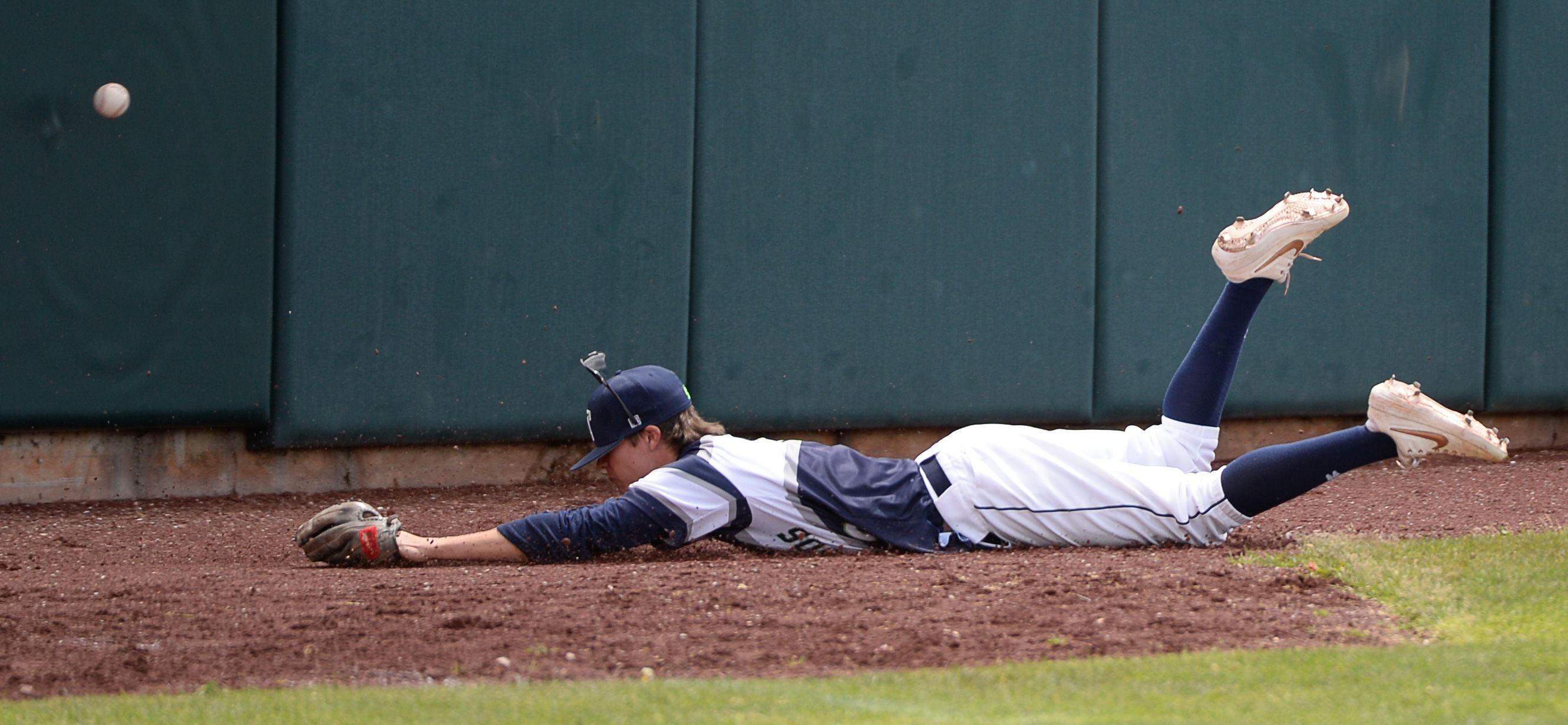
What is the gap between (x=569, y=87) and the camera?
212 inches

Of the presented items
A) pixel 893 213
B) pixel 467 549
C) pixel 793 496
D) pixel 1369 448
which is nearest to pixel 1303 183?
pixel 893 213

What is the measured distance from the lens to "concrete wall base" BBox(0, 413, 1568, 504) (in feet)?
16.0

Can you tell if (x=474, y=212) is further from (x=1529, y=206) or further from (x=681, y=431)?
(x=1529, y=206)

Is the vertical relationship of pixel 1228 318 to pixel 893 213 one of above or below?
below

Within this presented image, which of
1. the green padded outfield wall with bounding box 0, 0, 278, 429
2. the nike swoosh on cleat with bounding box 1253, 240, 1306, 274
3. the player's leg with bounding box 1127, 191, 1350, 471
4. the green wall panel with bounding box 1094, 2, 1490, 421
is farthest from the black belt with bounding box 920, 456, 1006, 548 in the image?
the green wall panel with bounding box 1094, 2, 1490, 421

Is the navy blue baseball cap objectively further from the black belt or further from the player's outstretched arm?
the black belt

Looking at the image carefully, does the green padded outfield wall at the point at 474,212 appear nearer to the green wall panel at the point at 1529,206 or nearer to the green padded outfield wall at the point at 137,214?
the green padded outfield wall at the point at 137,214

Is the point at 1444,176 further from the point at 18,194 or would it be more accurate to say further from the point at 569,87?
the point at 18,194

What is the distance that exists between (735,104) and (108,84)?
2.15 m

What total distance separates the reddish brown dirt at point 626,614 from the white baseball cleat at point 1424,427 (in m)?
0.41

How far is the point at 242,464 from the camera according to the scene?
5.15 m

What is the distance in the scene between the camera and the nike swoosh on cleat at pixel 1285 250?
366cm

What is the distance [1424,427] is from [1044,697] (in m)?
1.44

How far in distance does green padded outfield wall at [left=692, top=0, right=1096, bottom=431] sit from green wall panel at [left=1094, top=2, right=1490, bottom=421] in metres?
0.20
